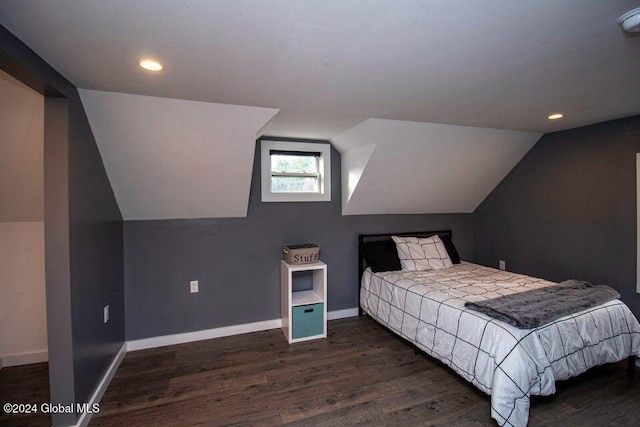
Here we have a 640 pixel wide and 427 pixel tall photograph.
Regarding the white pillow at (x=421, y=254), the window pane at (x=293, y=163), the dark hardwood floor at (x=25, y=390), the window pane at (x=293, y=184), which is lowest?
the dark hardwood floor at (x=25, y=390)

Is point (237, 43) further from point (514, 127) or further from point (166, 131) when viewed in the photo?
point (514, 127)

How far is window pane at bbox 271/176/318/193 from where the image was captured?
131 inches

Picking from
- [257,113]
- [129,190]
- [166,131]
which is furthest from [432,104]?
[129,190]

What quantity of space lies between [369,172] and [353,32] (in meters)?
1.90

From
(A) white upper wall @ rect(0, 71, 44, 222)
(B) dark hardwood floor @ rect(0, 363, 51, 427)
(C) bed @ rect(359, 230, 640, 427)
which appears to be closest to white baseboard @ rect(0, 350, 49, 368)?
(B) dark hardwood floor @ rect(0, 363, 51, 427)

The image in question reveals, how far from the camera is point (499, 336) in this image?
1889 mm

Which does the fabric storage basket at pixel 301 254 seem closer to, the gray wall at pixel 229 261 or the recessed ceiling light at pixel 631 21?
the gray wall at pixel 229 261

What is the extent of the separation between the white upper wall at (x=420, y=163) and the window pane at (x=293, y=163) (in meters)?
0.37

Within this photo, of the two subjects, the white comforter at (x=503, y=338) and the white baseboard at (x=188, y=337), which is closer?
the white comforter at (x=503, y=338)

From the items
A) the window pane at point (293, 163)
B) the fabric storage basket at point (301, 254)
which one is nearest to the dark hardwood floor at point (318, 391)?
the fabric storage basket at point (301, 254)

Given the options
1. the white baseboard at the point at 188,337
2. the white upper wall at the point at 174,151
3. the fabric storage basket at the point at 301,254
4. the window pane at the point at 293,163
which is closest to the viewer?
the white upper wall at the point at 174,151

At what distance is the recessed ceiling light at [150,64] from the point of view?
61.4 inches

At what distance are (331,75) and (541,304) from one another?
82.9 inches

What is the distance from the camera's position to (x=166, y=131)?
7.50ft
